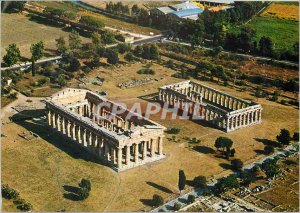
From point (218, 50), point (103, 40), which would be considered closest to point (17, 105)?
point (103, 40)

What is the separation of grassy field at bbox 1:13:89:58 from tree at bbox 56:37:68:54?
2601mm

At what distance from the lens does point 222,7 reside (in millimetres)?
175125

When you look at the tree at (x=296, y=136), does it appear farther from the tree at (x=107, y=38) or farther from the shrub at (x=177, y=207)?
A: the tree at (x=107, y=38)

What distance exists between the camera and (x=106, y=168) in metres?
83.6

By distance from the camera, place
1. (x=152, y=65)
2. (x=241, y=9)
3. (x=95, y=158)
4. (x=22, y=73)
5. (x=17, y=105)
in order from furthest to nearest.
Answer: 1. (x=241, y=9)
2. (x=152, y=65)
3. (x=22, y=73)
4. (x=17, y=105)
5. (x=95, y=158)

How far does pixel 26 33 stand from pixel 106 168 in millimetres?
83154

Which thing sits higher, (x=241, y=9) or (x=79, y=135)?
(x=241, y=9)

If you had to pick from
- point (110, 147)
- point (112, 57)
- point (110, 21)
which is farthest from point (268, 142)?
point (110, 21)

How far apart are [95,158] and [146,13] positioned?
304 feet

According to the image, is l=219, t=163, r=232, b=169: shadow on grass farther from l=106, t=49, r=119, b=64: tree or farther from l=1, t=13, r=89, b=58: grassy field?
l=1, t=13, r=89, b=58: grassy field

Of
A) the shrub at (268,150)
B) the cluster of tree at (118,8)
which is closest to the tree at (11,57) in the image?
the cluster of tree at (118,8)

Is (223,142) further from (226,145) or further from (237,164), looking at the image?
(237,164)

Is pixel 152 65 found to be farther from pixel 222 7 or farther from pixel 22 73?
pixel 222 7

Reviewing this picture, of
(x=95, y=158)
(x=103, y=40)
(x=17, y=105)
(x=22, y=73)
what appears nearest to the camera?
(x=95, y=158)
